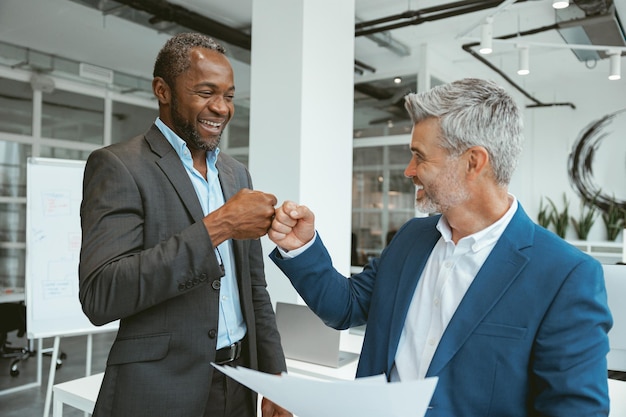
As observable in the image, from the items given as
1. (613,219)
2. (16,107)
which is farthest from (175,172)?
(613,219)

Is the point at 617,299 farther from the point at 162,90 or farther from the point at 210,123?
the point at 162,90

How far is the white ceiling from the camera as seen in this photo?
539 cm

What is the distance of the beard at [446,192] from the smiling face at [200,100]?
61 cm

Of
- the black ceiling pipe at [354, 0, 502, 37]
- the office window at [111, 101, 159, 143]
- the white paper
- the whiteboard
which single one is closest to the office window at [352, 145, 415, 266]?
the black ceiling pipe at [354, 0, 502, 37]

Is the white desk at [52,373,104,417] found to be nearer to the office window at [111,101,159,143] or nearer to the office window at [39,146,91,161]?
the office window at [39,146,91,161]

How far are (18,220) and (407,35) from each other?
560 centimetres

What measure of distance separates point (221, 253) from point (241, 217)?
0.23 m

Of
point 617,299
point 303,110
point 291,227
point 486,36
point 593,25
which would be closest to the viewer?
point 291,227

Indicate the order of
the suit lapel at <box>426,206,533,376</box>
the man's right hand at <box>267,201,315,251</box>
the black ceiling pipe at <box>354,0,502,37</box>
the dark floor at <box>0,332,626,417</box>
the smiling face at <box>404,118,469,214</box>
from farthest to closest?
the black ceiling pipe at <box>354,0,502,37</box>
the dark floor at <box>0,332,626,417</box>
the man's right hand at <box>267,201,315,251</box>
the smiling face at <box>404,118,469,214</box>
the suit lapel at <box>426,206,533,376</box>

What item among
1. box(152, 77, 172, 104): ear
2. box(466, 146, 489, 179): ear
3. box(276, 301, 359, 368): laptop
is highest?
box(152, 77, 172, 104): ear

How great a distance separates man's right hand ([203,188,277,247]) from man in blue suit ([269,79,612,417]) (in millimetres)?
52

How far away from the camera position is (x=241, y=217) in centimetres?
129

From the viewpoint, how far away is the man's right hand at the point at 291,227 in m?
1.38

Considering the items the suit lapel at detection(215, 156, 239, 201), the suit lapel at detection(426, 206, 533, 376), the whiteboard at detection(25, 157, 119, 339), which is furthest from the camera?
the whiteboard at detection(25, 157, 119, 339)
